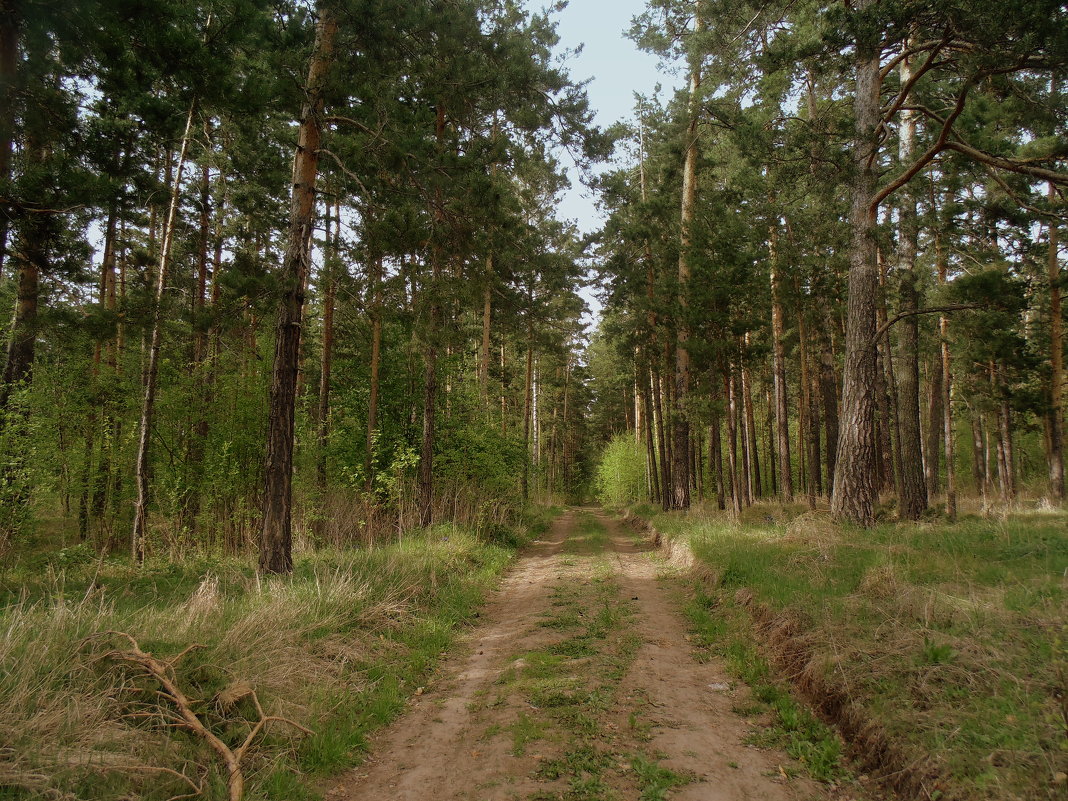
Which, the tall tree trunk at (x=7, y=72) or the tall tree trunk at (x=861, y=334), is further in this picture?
the tall tree trunk at (x=861, y=334)

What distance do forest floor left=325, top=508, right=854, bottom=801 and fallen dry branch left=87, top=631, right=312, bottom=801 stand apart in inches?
24.0

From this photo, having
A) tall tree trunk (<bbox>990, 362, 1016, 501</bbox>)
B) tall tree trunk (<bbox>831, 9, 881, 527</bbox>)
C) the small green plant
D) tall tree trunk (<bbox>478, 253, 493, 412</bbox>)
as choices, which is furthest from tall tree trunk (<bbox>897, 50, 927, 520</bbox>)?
tall tree trunk (<bbox>478, 253, 493, 412</bbox>)

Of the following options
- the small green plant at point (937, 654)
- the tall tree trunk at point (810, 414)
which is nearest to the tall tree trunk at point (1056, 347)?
the tall tree trunk at point (810, 414)

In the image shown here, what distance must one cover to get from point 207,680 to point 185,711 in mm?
480

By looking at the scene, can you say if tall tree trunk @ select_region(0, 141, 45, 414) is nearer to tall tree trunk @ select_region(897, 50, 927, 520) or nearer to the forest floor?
the forest floor

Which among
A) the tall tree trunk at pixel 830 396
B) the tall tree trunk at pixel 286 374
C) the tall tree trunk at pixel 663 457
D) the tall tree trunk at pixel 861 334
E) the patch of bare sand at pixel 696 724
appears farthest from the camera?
the tall tree trunk at pixel 663 457

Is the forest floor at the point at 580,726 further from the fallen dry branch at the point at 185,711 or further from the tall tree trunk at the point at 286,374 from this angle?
the tall tree trunk at the point at 286,374

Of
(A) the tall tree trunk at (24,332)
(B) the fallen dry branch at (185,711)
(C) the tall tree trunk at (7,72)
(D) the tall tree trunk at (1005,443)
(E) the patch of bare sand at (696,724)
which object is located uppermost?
(C) the tall tree trunk at (7,72)

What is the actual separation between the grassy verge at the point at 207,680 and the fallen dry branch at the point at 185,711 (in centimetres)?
4

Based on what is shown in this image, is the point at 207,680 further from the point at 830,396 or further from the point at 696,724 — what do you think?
the point at 830,396

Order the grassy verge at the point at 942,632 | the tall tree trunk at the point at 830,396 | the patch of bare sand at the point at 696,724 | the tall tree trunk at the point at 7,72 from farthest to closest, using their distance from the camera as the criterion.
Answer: the tall tree trunk at the point at 830,396 < the tall tree trunk at the point at 7,72 < the patch of bare sand at the point at 696,724 < the grassy verge at the point at 942,632

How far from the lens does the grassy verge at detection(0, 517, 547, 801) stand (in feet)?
9.80

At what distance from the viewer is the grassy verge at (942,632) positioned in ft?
9.59

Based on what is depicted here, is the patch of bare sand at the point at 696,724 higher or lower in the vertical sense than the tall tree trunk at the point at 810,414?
lower
